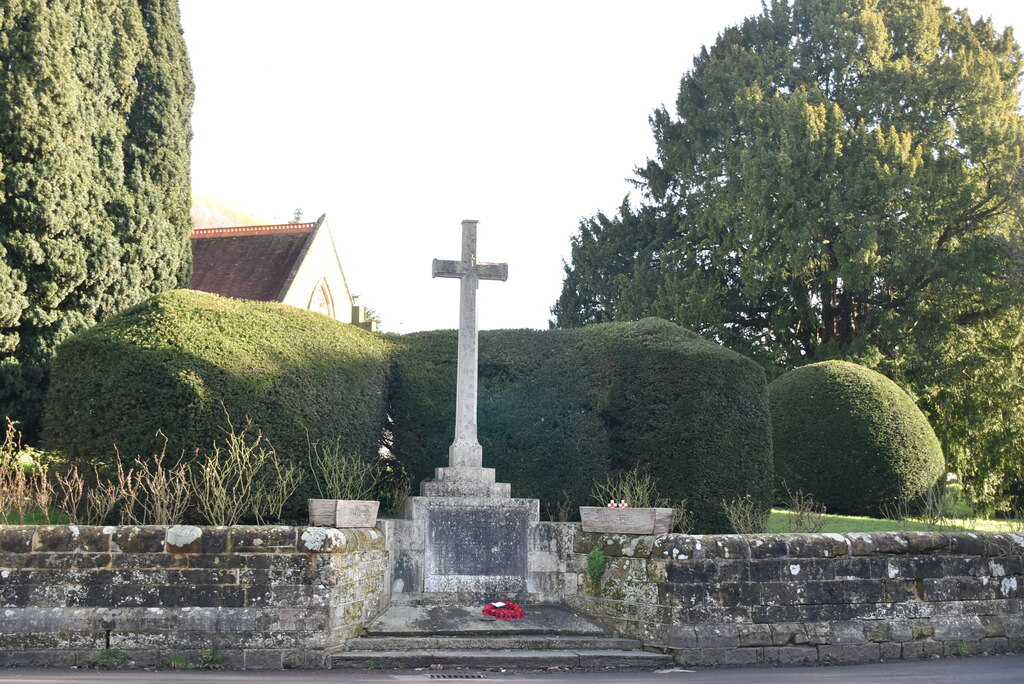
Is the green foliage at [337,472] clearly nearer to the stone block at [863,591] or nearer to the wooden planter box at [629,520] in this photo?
the wooden planter box at [629,520]

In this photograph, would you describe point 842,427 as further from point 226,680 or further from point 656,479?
point 226,680

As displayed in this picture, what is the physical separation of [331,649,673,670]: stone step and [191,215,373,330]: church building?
17.1 m

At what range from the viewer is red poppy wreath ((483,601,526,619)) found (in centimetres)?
874

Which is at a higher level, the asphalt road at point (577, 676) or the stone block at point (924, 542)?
the stone block at point (924, 542)

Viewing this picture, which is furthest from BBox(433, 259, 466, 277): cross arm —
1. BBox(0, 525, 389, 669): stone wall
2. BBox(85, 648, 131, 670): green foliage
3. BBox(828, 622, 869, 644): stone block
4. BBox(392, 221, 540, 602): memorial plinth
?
BBox(828, 622, 869, 644): stone block

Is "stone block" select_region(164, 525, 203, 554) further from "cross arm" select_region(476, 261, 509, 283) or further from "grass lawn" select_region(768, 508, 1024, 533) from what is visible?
"grass lawn" select_region(768, 508, 1024, 533)

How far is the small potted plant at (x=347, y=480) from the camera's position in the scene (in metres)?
8.52

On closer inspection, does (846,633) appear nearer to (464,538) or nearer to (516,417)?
(464,538)

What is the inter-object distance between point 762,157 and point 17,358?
17130 millimetres

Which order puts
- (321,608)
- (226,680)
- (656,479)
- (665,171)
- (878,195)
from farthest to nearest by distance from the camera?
(665,171) → (878,195) → (656,479) → (321,608) → (226,680)

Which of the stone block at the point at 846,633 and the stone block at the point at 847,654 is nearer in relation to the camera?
the stone block at the point at 847,654

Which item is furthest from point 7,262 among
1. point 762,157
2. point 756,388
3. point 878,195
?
point 878,195

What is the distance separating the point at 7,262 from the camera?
12586 millimetres

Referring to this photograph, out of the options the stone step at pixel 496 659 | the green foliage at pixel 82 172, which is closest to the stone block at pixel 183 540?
the stone step at pixel 496 659
